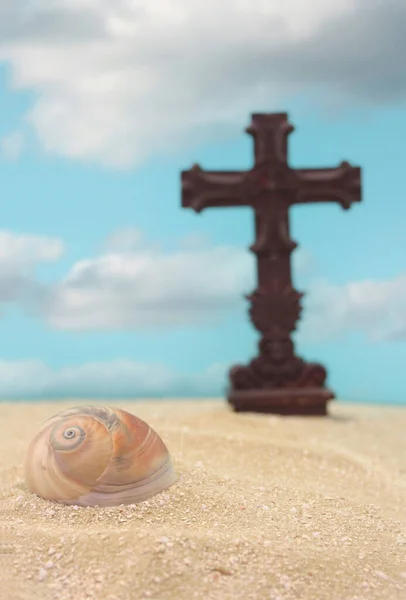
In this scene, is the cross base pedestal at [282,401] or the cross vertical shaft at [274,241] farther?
the cross vertical shaft at [274,241]

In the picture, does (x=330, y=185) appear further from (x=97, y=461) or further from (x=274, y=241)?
(x=97, y=461)

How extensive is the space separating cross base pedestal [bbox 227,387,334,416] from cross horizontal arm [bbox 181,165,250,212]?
2.88 metres

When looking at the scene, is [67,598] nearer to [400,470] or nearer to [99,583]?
[99,583]

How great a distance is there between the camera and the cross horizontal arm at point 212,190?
10.4 metres

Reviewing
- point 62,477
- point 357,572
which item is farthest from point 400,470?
point 62,477

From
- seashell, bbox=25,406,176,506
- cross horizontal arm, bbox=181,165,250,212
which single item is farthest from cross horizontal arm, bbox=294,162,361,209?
seashell, bbox=25,406,176,506

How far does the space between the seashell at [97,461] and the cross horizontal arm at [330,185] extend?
7043 millimetres

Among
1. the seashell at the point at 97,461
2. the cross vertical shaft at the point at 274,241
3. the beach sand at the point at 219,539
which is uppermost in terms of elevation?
the cross vertical shaft at the point at 274,241

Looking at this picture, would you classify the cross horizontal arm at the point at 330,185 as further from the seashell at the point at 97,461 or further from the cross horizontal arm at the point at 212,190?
the seashell at the point at 97,461

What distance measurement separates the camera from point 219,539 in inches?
138

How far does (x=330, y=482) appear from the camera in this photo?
18.4ft

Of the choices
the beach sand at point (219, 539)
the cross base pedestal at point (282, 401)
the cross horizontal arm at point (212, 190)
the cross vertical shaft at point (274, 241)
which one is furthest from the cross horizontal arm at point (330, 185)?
the beach sand at point (219, 539)

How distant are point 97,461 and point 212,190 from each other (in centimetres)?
704

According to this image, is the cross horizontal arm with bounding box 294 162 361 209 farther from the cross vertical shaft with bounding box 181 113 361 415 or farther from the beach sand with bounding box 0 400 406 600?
the beach sand with bounding box 0 400 406 600
